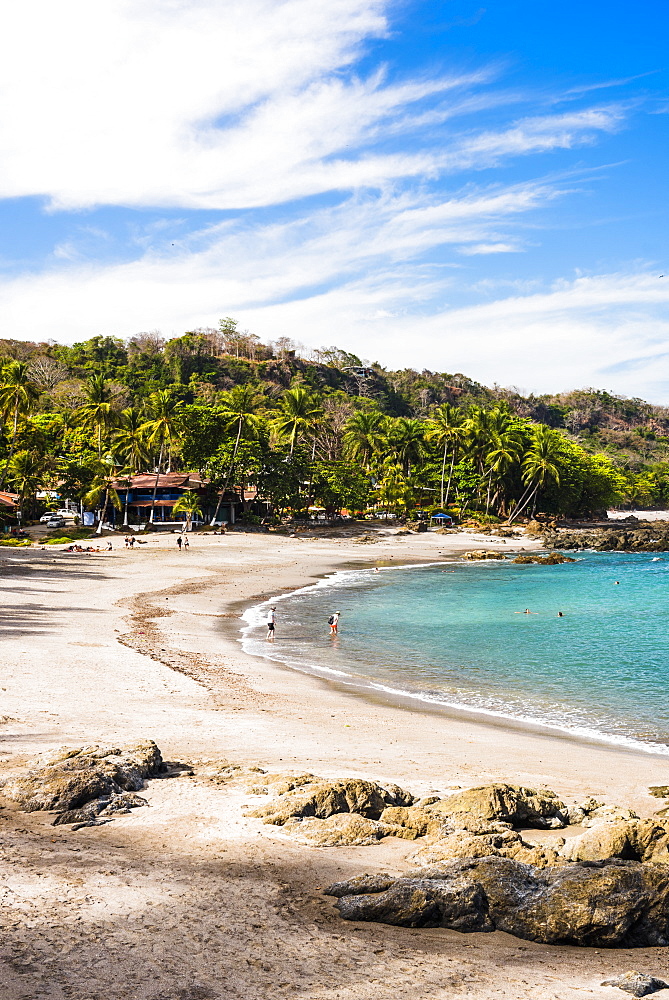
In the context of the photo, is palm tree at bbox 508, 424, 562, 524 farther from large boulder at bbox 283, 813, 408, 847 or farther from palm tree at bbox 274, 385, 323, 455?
large boulder at bbox 283, 813, 408, 847

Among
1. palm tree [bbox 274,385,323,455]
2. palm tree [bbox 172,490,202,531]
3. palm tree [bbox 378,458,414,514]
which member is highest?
palm tree [bbox 274,385,323,455]

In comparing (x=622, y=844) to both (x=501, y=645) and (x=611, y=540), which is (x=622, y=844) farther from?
(x=611, y=540)

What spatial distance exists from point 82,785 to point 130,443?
61961 millimetres

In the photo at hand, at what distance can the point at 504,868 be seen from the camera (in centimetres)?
689

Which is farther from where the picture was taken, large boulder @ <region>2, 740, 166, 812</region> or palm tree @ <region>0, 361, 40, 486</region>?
palm tree @ <region>0, 361, 40, 486</region>

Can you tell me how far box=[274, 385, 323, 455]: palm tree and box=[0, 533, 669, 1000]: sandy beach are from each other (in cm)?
5017

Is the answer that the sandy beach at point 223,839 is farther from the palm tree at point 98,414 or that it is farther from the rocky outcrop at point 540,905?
the palm tree at point 98,414

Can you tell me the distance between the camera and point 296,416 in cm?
7481

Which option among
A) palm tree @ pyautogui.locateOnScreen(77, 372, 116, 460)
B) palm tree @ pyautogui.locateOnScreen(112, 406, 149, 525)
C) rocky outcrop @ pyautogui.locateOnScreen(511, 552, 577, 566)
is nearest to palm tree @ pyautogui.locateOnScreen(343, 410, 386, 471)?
palm tree @ pyautogui.locateOnScreen(112, 406, 149, 525)

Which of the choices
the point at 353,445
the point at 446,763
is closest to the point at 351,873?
the point at 446,763

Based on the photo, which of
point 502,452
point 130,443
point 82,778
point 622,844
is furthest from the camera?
point 502,452

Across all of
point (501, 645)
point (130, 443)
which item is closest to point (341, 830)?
point (501, 645)

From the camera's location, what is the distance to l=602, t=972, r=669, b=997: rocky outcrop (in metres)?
5.34

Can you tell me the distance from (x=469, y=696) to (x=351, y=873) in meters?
11.6
